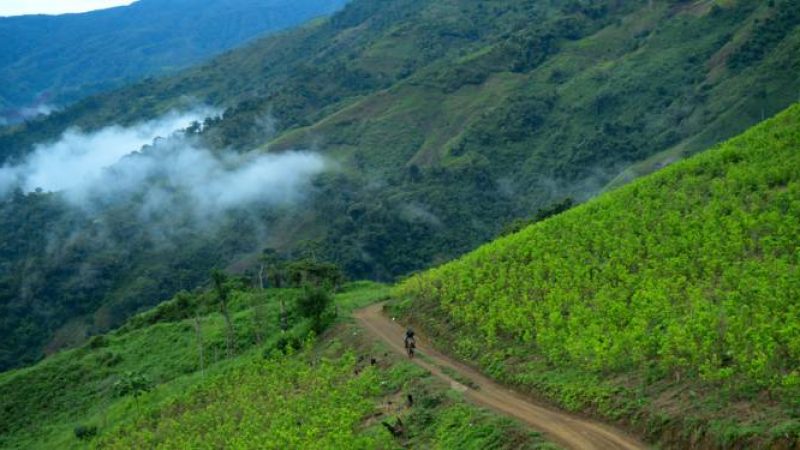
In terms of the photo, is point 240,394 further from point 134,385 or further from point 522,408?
point 522,408

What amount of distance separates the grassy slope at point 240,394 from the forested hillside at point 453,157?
48979 mm

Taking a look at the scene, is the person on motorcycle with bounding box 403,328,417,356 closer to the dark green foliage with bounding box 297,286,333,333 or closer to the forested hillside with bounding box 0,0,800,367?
the dark green foliage with bounding box 297,286,333,333

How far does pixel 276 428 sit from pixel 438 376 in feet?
23.8

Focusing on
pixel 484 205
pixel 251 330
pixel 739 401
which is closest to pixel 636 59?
pixel 484 205

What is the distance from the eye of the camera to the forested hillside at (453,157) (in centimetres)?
13025

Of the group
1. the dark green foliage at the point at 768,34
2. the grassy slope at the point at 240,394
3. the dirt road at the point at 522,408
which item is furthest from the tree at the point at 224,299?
the dark green foliage at the point at 768,34

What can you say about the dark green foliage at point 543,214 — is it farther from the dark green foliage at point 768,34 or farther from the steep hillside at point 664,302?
the dark green foliage at point 768,34

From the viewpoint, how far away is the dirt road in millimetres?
24531

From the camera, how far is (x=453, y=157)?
516 ft

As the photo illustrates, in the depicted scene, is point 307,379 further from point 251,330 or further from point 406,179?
point 406,179

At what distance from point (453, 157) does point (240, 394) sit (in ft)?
388

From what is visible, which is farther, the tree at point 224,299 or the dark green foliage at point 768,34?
the dark green foliage at point 768,34

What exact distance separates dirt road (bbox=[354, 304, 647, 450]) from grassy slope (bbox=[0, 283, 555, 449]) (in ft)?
2.48

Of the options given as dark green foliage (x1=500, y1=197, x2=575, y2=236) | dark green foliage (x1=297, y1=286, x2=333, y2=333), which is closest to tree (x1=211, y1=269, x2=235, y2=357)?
dark green foliage (x1=297, y1=286, x2=333, y2=333)
